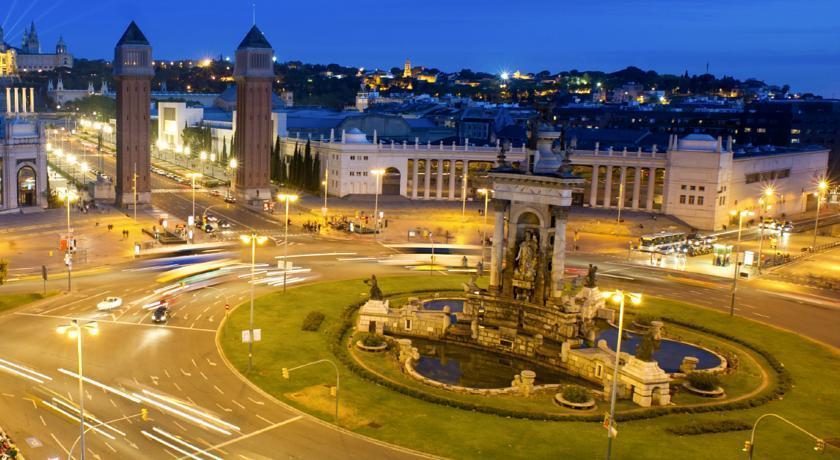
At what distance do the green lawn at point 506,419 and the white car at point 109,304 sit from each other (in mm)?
12135

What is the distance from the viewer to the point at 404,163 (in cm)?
16225

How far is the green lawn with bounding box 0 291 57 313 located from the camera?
73.1 meters

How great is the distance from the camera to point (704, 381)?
188 feet

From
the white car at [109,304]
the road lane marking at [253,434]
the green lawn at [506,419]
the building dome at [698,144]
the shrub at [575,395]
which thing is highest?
the building dome at [698,144]

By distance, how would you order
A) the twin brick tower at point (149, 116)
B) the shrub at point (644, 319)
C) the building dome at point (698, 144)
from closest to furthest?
the shrub at point (644, 319) → the building dome at point (698, 144) → the twin brick tower at point (149, 116)

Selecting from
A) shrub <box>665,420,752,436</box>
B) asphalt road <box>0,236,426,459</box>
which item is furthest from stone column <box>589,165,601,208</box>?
shrub <box>665,420,752,436</box>

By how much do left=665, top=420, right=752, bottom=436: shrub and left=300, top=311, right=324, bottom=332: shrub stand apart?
30.9 metres

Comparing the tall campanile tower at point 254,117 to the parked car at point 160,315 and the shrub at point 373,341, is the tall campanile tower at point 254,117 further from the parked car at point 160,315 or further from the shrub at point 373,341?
the shrub at point 373,341

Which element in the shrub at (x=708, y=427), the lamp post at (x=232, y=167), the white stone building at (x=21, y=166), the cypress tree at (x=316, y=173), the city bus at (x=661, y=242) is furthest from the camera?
the cypress tree at (x=316, y=173)

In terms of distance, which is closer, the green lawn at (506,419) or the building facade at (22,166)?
the green lawn at (506,419)

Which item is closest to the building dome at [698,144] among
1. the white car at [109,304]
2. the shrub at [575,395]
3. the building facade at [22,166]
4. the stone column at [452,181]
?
the stone column at [452,181]

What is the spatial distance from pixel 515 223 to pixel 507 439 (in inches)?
1076

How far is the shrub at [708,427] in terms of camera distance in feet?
163

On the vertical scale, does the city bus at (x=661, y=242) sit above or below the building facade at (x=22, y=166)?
below
